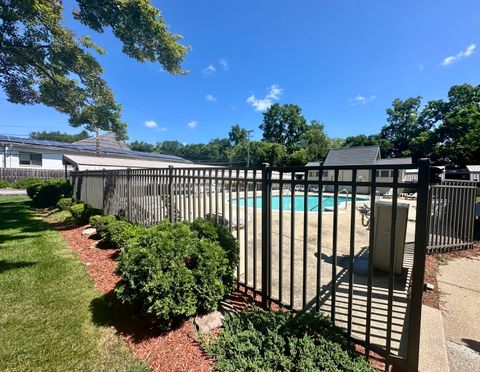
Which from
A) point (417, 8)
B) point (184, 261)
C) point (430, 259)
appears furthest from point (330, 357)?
point (417, 8)

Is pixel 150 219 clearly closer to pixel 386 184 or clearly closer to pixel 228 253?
pixel 228 253

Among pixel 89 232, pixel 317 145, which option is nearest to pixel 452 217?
pixel 89 232

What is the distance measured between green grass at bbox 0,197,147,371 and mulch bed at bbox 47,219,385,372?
88mm

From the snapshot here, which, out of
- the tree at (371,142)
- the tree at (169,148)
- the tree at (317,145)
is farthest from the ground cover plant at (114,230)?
the tree at (169,148)

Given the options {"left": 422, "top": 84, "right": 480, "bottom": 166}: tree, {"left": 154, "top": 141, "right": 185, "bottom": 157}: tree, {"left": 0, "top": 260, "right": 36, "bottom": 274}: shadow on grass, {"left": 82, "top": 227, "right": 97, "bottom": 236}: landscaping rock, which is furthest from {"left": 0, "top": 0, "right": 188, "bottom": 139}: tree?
{"left": 154, "top": 141, "right": 185, "bottom": 157}: tree

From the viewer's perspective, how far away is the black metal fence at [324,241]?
200 centimetres

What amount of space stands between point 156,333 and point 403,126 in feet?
167

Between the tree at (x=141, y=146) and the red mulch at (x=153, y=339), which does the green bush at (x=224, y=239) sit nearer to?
the red mulch at (x=153, y=339)

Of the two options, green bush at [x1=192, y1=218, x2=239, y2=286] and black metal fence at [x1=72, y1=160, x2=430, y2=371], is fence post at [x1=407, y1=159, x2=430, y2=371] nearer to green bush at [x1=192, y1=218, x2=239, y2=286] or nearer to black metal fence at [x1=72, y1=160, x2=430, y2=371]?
black metal fence at [x1=72, y1=160, x2=430, y2=371]

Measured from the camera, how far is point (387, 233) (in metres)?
4.06

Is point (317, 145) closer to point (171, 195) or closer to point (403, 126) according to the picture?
point (403, 126)

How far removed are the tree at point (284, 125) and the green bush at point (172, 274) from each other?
46418 mm

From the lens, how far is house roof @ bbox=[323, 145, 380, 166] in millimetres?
26828

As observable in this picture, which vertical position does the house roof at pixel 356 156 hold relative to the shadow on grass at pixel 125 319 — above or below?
above
